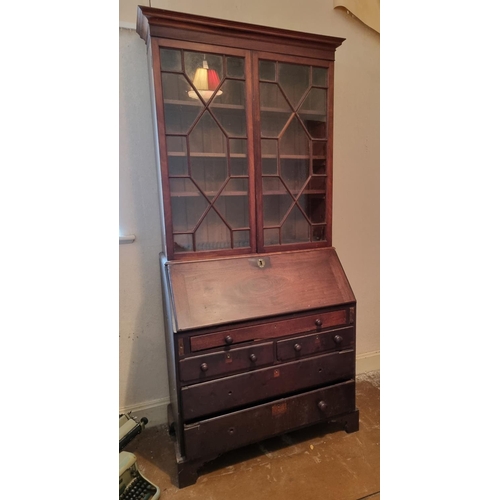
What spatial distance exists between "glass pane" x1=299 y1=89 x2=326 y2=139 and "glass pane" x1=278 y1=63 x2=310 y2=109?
44 millimetres

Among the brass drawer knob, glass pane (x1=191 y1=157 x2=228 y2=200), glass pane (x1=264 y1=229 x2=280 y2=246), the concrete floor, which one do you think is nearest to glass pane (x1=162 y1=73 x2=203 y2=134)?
glass pane (x1=191 y1=157 x2=228 y2=200)

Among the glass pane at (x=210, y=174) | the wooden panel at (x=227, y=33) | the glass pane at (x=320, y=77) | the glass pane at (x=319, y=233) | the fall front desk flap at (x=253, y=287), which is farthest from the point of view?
the glass pane at (x=319, y=233)

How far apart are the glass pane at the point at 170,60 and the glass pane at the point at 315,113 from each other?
2.02ft

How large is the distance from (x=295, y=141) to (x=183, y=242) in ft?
2.49

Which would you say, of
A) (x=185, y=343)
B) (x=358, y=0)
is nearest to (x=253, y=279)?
(x=185, y=343)

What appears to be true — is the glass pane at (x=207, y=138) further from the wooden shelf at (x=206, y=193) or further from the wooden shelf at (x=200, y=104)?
the wooden shelf at (x=206, y=193)

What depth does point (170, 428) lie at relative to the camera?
179cm

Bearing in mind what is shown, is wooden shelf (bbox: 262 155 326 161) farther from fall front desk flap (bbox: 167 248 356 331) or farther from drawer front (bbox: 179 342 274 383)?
drawer front (bbox: 179 342 274 383)

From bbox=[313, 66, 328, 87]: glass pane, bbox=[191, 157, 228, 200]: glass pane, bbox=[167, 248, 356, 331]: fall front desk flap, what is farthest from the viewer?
bbox=[313, 66, 328, 87]: glass pane

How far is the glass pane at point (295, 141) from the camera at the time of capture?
1654mm

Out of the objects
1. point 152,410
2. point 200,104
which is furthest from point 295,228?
point 152,410

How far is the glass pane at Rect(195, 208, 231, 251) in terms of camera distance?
1563 millimetres

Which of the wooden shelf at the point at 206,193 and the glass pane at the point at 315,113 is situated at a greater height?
the glass pane at the point at 315,113

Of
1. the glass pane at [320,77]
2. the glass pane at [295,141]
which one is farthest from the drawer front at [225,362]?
the glass pane at [320,77]
